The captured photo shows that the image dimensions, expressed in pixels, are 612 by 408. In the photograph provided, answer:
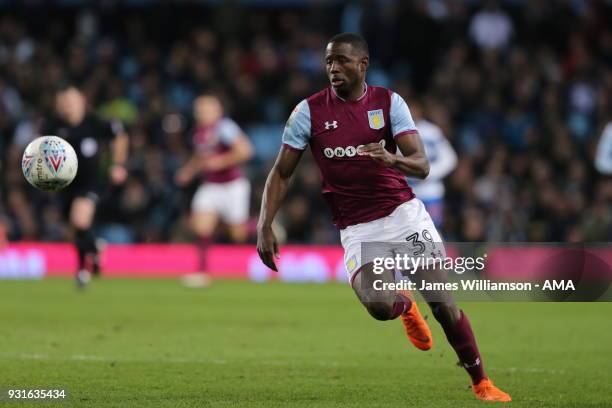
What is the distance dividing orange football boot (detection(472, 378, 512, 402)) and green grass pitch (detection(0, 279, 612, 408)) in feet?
0.30

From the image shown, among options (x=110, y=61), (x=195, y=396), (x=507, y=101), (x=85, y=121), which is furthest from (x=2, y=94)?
(x=195, y=396)

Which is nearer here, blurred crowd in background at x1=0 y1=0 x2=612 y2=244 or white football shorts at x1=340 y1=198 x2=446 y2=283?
white football shorts at x1=340 y1=198 x2=446 y2=283

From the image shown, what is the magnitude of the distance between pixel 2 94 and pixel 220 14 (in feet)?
14.6

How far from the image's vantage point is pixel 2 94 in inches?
834

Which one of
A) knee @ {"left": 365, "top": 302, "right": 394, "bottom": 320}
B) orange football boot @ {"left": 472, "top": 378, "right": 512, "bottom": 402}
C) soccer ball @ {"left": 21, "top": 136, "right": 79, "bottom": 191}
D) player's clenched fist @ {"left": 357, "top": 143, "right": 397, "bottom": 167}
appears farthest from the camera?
soccer ball @ {"left": 21, "top": 136, "right": 79, "bottom": 191}

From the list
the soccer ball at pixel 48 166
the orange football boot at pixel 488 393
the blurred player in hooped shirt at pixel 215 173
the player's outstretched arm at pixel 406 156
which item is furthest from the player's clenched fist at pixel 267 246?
the blurred player in hooped shirt at pixel 215 173

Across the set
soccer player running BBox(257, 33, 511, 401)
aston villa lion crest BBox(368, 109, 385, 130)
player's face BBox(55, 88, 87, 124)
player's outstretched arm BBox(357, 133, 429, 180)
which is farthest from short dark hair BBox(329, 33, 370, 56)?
player's face BBox(55, 88, 87, 124)

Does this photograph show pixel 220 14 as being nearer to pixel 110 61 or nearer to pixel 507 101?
pixel 110 61

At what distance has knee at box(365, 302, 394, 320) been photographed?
7.08 m

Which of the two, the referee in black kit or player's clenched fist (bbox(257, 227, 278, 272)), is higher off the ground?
the referee in black kit

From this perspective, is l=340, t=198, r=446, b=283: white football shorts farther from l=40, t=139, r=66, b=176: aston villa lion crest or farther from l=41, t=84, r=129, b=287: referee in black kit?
l=41, t=84, r=129, b=287: referee in black kit

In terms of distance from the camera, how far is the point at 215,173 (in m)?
17.1

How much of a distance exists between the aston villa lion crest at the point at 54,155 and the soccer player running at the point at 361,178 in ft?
7.06

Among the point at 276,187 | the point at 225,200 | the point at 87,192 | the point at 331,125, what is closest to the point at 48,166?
the point at 276,187
